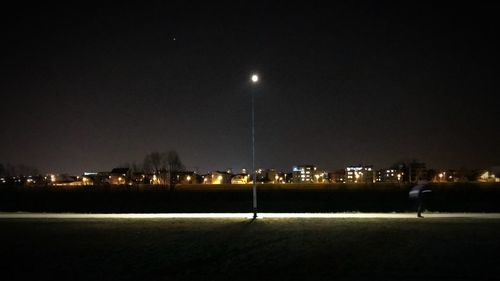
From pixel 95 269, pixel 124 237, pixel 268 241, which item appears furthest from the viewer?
pixel 124 237

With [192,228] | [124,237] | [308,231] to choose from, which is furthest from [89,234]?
[308,231]

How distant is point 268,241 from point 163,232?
219 inches

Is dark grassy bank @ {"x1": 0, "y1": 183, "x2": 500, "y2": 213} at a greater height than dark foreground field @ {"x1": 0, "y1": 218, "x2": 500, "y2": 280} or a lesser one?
greater

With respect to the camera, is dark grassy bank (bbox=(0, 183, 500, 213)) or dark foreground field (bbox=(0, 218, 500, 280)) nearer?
dark foreground field (bbox=(0, 218, 500, 280))

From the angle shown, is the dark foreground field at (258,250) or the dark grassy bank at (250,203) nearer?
the dark foreground field at (258,250)

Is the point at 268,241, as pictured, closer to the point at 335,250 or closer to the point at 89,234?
the point at 335,250

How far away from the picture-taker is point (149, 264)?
16078 millimetres

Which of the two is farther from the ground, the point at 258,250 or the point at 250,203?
the point at 250,203

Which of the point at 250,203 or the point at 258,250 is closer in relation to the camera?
the point at 258,250

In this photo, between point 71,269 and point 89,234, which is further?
point 89,234

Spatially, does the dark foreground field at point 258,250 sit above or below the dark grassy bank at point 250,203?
below

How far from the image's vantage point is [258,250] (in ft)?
59.2

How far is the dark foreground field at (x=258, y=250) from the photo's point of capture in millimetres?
14625

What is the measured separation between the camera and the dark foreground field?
14625 millimetres
